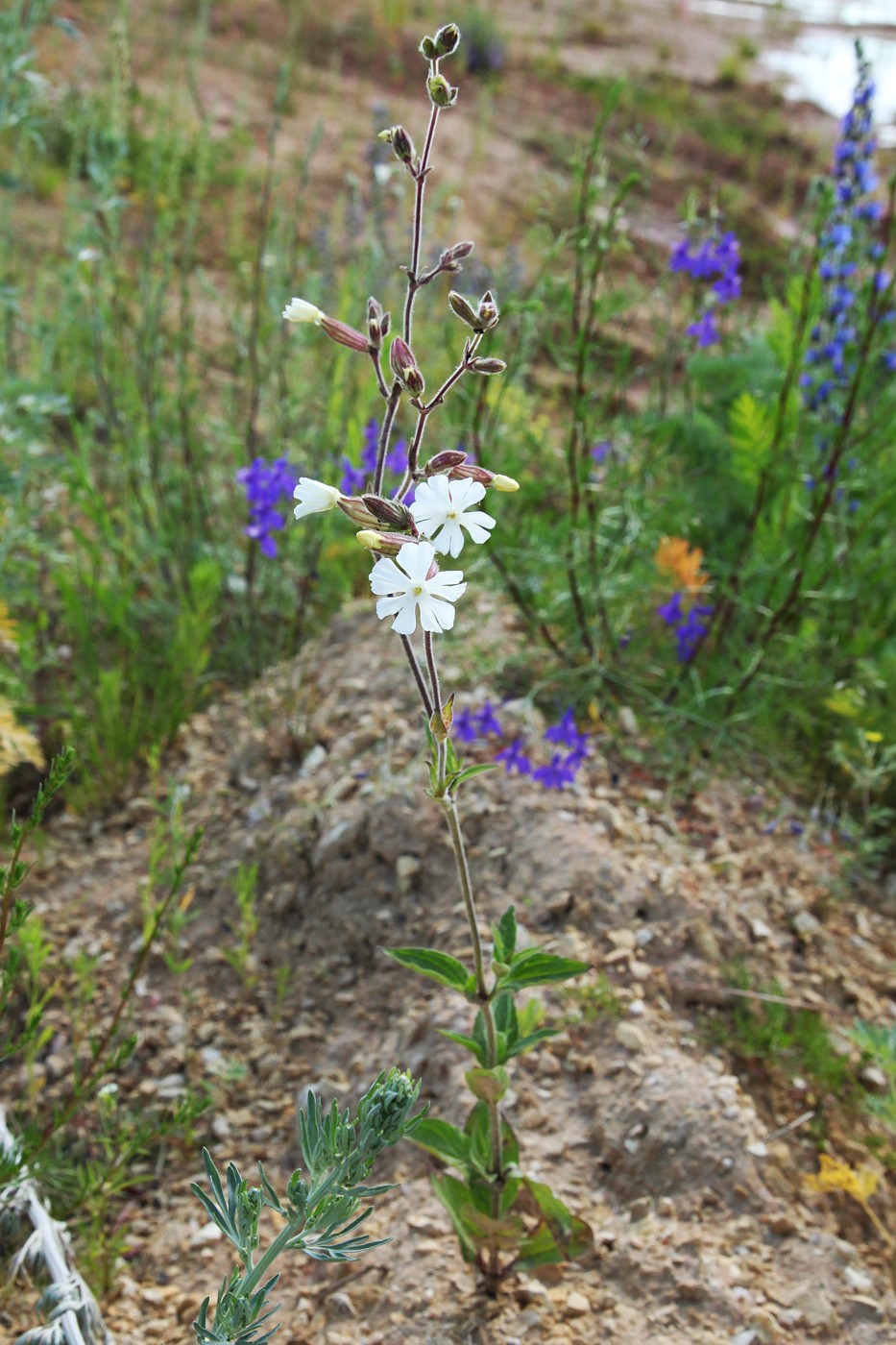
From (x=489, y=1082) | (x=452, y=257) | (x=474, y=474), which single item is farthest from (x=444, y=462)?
(x=489, y=1082)

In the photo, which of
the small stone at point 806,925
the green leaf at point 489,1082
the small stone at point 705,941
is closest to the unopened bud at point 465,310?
the green leaf at point 489,1082

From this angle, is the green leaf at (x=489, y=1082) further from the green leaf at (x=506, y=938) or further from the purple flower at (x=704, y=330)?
the purple flower at (x=704, y=330)

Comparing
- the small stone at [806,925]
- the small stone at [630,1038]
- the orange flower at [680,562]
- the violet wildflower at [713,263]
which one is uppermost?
the violet wildflower at [713,263]

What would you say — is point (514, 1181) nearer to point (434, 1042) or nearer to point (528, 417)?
point (434, 1042)

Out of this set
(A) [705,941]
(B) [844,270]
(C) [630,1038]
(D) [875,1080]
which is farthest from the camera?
(B) [844,270]

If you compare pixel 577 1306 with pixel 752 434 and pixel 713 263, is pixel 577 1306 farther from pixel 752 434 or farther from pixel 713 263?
pixel 713 263

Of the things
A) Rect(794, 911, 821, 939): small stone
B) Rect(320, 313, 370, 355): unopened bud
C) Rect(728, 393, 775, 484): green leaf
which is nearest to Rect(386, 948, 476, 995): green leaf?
Rect(320, 313, 370, 355): unopened bud

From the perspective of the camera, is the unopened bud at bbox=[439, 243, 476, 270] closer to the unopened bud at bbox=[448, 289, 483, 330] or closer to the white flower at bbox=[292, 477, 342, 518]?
the unopened bud at bbox=[448, 289, 483, 330]
